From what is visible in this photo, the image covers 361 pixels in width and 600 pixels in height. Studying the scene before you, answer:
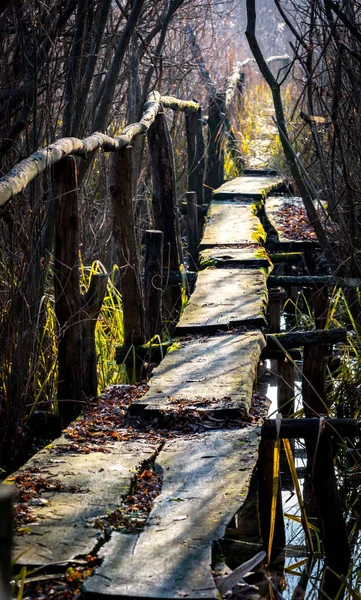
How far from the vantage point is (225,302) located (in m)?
5.41

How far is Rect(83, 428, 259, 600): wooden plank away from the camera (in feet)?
7.22

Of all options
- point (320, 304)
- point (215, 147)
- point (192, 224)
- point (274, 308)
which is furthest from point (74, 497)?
point (215, 147)

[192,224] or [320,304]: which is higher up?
[192,224]

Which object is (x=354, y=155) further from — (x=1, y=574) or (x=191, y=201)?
(x=1, y=574)

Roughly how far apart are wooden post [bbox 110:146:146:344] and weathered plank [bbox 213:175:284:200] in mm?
4544

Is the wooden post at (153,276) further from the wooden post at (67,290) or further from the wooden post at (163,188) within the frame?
the wooden post at (67,290)

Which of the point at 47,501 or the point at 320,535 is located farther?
the point at 320,535

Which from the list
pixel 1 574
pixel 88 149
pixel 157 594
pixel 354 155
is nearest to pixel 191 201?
pixel 354 155

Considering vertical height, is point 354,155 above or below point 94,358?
above

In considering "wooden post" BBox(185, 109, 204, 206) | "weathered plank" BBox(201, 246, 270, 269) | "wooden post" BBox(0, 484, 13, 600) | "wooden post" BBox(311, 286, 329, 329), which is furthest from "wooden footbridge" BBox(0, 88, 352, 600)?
"wooden post" BBox(185, 109, 204, 206)

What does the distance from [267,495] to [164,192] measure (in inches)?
122

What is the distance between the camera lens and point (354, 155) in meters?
5.81

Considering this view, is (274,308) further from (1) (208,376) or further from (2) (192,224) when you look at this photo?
(1) (208,376)

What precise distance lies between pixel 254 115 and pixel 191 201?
8105 millimetres
